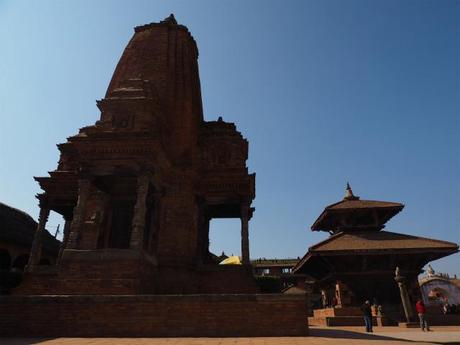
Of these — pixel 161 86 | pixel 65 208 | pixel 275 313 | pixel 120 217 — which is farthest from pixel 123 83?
pixel 275 313

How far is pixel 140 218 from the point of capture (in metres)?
12.3

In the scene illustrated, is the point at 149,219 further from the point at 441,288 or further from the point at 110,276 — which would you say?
the point at 441,288

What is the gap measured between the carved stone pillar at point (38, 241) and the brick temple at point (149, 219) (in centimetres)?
5

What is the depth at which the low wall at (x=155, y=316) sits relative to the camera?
28.6ft

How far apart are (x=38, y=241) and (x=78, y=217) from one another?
5371 mm

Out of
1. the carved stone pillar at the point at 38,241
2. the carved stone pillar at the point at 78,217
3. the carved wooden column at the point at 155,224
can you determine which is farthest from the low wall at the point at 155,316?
the carved stone pillar at the point at 38,241

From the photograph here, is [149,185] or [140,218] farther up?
[149,185]

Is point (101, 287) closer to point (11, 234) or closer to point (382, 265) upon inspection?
point (382, 265)

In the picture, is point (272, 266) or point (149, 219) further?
point (272, 266)

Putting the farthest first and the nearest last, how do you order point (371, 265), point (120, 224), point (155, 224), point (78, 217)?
1. point (371, 265)
2. point (120, 224)
3. point (155, 224)
4. point (78, 217)

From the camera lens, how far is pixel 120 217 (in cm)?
1572

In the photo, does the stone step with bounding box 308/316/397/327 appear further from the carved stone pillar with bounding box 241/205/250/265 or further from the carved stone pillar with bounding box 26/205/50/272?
the carved stone pillar with bounding box 26/205/50/272

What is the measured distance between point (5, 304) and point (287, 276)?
39.7 metres

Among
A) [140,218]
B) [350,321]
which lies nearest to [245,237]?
[140,218]
